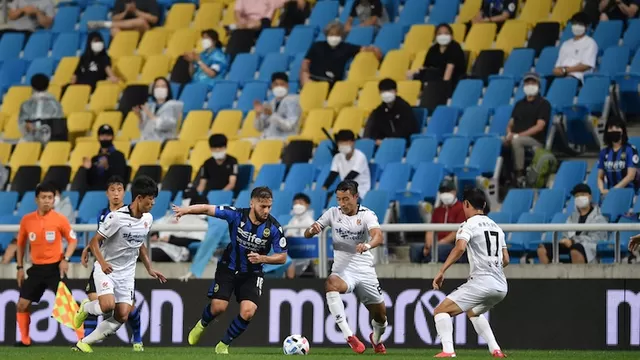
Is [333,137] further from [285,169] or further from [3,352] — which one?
[3,352]

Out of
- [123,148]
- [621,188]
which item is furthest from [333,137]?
[621,188]

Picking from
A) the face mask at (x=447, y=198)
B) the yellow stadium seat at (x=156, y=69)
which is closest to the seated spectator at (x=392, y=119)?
the face mask at (x=447, y=198)

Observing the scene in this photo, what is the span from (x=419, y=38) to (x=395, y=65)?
72 centimetres

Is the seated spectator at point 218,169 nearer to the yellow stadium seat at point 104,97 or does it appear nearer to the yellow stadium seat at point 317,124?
the yellow stadium seat at point 317,124

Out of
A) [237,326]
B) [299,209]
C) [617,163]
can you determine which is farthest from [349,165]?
[237,326]

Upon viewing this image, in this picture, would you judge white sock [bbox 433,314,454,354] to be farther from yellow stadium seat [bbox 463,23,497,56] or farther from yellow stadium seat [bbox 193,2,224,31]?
yellow stadium seat [bbox 193,2,224,31]

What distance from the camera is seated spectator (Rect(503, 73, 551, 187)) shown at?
1898cm

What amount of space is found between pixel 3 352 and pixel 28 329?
71.2 inches

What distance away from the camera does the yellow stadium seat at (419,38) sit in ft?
73.2

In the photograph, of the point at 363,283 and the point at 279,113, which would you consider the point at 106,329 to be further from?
the point at 279,113

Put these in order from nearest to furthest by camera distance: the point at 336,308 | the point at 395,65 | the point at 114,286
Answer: the point at 114,286 → the point at 336,308 → the point at 395,65

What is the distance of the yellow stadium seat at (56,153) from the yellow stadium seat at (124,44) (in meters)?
2.84

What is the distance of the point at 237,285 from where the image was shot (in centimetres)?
1442

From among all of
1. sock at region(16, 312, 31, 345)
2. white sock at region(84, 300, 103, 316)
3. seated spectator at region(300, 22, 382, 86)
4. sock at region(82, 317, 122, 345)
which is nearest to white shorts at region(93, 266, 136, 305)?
white sock at region(84, 300, 103, 316)
